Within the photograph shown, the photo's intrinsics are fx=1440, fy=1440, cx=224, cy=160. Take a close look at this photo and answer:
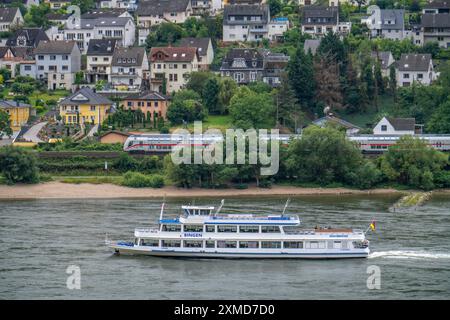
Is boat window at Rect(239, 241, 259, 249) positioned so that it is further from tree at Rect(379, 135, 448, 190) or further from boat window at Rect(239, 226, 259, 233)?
tree at Rect(379, 135, 448, 190)

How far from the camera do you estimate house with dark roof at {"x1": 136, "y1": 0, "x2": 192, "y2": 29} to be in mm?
121625

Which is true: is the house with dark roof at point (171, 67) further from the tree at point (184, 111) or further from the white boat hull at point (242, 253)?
the white boat hull at point (242, 253)

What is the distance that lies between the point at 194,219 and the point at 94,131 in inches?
1264

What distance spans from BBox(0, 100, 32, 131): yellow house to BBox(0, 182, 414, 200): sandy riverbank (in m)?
14.2

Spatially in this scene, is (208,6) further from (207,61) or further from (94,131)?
(94,131)

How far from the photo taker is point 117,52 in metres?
111

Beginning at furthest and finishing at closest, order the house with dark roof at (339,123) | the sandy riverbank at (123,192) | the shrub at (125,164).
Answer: the house with dark roof at (339,123)
the shrub at (125,164)
the sandy riverbank at (123,192)

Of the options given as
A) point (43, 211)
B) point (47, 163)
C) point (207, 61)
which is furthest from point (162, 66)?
point (43, 211)

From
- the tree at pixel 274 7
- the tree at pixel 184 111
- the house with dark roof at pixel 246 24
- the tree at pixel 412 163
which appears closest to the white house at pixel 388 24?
the house with dark roof at pixel 246 24

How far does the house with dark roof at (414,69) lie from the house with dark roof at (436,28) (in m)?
7.03

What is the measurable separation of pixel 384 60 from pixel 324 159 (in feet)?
75.3

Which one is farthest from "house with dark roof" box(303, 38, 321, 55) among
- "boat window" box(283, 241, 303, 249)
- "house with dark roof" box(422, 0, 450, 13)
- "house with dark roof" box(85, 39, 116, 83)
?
"boat window" box(283, 241, 303, 249)

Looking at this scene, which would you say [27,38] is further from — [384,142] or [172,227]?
[172,227]

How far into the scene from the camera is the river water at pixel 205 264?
2349 inches
